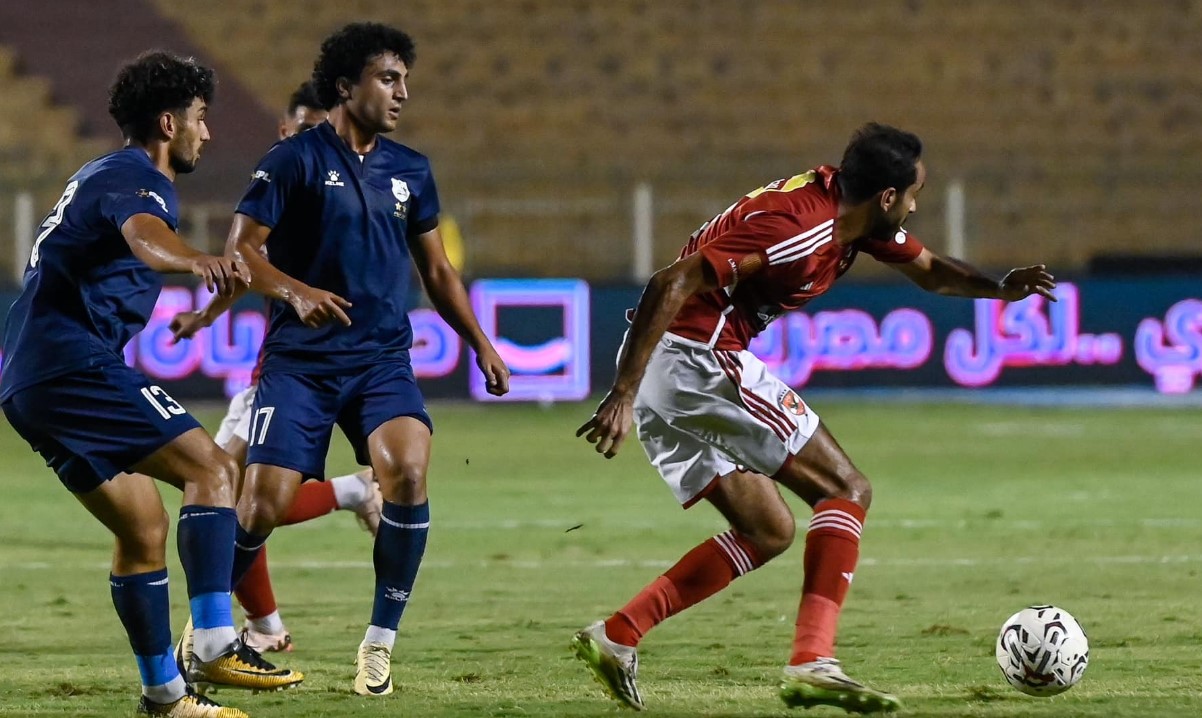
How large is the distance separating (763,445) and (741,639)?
1423 millimetres

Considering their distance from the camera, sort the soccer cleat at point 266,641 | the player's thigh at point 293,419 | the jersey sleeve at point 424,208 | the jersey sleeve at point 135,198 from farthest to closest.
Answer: the soccer cleat at point 266,641 → the jersey sleeve at point 424,208 → the player's thigh at point 293,419 → the jersey sleeve at point 135,198

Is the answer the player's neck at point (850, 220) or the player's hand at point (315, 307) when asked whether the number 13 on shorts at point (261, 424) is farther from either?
the player's neck at point (850, 220)

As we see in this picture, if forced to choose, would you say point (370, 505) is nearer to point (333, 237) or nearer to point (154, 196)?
point (333, 237)

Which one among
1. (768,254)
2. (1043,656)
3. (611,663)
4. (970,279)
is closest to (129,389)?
(611,663)

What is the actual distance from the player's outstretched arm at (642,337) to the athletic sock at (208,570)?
1.03m

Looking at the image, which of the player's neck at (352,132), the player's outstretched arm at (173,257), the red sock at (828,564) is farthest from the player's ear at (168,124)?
the red sock at (828,564)

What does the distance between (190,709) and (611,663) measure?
3.95 ft

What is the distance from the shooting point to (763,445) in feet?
18.5

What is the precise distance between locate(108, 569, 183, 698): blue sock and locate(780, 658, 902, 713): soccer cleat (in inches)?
66.2

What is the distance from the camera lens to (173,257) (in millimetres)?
4770

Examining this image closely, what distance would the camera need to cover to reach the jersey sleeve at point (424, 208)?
20.2ft

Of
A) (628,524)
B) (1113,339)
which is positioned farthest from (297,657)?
(1113,339)

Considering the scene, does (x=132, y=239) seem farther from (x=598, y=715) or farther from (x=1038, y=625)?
(x=1038, y=625)

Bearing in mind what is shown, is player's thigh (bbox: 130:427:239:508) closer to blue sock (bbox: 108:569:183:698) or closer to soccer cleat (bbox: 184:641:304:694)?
blue sock (bbox: 108:569:183:698)
